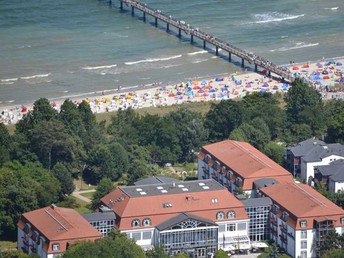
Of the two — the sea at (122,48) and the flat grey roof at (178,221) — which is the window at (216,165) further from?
the sea at (122,48)

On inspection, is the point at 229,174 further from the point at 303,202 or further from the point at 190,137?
the point at 190,137

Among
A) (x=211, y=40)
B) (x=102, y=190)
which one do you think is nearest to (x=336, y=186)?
(x=102, y=190)

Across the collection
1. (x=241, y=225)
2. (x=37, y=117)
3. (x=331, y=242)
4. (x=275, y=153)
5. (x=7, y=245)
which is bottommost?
(x=7, y=245)

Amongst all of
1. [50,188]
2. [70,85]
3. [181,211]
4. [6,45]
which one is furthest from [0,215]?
[6,45]

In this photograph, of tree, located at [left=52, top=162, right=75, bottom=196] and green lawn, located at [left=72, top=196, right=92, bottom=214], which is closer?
green lawn, located at [left=72, top=196, right=92, bottom=214]

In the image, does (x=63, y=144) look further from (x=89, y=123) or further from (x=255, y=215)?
(x=255, y=215)

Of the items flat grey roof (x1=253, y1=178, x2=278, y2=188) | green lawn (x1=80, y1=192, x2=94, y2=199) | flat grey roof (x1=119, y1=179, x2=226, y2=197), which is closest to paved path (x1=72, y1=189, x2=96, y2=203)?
green lawn (x1=80, y1=192, x2=94, y2=199)

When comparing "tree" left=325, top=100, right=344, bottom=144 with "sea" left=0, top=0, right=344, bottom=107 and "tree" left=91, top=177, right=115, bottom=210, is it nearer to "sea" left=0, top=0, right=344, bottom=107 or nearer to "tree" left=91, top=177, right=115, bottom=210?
"tree" left=91, top=177, right=115, bottom=210
